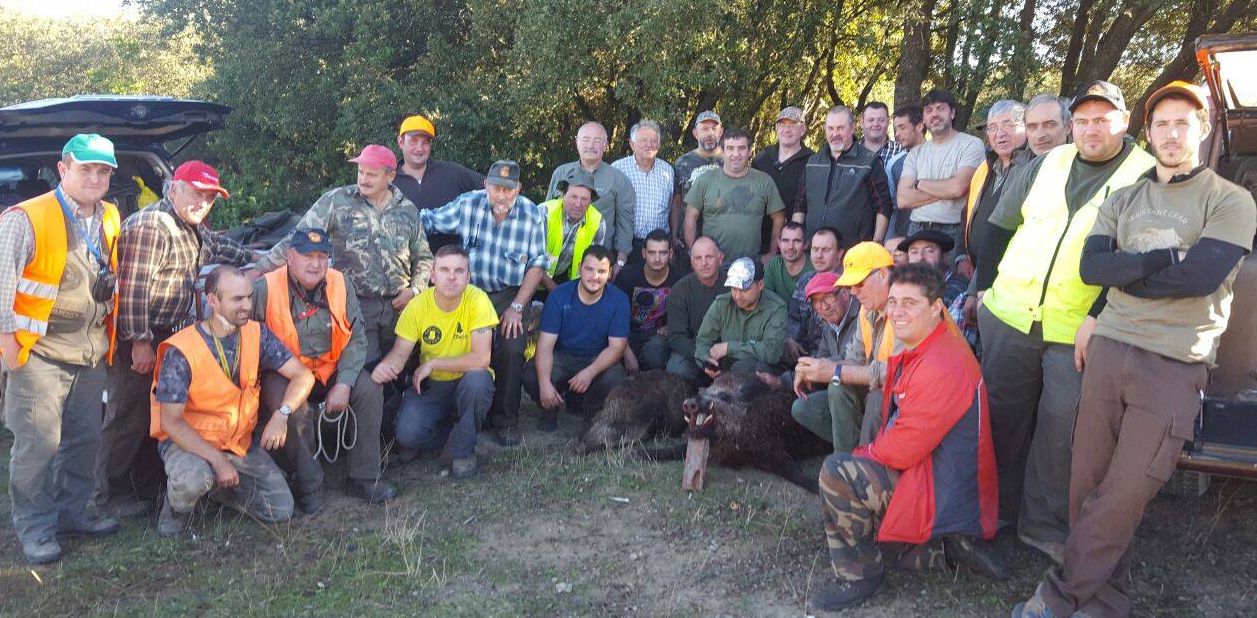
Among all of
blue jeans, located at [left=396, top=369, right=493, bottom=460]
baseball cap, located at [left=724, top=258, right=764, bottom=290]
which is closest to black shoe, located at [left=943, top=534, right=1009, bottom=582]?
baseball cap, located at [left=724, top=258, right=764, bottom=290]

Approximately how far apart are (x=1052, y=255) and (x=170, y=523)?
13.8 ft

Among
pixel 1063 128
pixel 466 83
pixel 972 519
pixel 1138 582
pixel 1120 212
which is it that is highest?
pixel 466 83

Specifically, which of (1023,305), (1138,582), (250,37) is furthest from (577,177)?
(250,37)

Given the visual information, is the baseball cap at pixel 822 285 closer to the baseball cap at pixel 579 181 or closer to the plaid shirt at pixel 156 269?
the baseball cap at pixel 579 181

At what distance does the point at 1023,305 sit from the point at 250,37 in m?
10.9

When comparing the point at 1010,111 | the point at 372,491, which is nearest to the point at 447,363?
the point at 372,491

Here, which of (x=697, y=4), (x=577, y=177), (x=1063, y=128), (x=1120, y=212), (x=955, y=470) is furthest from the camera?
(x=697, y=4)

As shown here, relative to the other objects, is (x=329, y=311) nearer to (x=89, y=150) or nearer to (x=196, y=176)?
(x=196, y=176)

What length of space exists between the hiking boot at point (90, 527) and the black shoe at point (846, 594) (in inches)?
132

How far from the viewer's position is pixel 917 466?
395 centimetres

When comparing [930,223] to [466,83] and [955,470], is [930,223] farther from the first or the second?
[466,83]

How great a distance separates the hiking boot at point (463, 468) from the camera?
5660mm

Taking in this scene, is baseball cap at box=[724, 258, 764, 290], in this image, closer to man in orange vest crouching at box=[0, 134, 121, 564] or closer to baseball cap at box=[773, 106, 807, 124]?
baseball cap at box=[773, 106, 807, 124]

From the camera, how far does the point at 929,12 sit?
10234 mm
